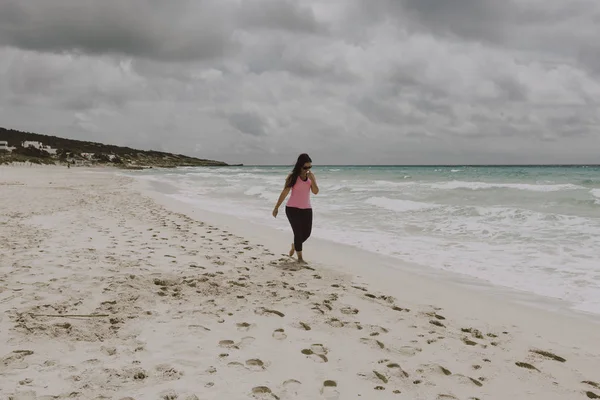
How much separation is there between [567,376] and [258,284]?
3992 mm

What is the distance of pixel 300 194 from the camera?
25.4 feet

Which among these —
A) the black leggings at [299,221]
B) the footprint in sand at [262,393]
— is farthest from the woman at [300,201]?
the footprint in sand at [262,393]

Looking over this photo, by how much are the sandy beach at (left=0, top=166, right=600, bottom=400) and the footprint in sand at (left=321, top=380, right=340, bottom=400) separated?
0.04 ft

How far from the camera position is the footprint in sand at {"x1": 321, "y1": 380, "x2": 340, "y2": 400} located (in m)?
3.11

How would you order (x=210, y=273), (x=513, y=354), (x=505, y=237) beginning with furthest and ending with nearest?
(x=505, y=237)
(x=210, y=273)
(x=513, y=354)

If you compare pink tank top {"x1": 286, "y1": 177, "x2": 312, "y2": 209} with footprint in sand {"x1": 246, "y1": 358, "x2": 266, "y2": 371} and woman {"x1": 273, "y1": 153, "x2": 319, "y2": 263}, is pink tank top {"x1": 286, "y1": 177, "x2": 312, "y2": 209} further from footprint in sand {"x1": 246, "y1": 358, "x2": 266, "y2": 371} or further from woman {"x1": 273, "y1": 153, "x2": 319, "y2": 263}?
footprint in sand {"x1": 246, "y1": 358, "x2": 266, "y2": 371}

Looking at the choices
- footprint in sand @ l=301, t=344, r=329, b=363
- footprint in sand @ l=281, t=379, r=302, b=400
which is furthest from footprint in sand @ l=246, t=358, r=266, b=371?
footprint in sand @ l=301, t=344, r=329, b=363

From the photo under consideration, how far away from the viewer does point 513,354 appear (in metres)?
4.05

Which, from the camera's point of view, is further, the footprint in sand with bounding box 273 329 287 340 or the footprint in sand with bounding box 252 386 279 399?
the footprint in sand with bounding box 273 329 287 340

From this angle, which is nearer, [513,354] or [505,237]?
[513,354]

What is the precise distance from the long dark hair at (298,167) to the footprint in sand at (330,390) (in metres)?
4.60

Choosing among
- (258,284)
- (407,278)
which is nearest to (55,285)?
(258,284)

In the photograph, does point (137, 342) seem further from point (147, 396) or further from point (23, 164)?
point (23, 164)

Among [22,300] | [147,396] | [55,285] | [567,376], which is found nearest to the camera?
[147,396]
